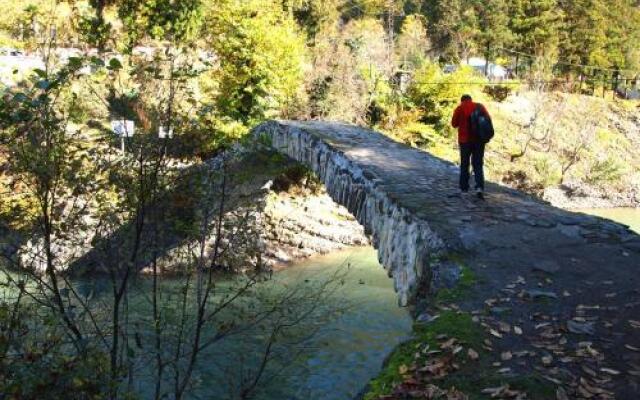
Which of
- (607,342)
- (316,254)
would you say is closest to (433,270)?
(607,342)

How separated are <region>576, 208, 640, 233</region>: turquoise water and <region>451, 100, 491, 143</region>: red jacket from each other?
2208 cm

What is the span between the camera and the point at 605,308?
498 cm

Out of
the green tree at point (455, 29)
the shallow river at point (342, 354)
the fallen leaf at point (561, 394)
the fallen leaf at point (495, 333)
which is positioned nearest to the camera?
the fallen leaf at point (561, 394)

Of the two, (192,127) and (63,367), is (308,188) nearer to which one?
(192,127)

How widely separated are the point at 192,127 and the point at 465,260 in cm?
300

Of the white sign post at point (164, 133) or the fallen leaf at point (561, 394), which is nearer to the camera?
the fallen leaf at point (561, 394)

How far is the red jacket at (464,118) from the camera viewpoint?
749cm

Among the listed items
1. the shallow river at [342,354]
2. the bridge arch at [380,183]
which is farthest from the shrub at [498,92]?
the shallow river at [342,354]

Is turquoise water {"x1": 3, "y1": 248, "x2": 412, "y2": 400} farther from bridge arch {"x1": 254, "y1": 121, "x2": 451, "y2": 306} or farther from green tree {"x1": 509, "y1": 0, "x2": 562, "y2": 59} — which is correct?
green tree {"x1": 509, "y1": 0, "x2": 562, "y2": 59}

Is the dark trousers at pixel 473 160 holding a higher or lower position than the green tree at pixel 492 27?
lower

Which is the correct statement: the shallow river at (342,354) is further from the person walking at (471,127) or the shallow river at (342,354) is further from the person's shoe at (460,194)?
the person walking at (471,127)

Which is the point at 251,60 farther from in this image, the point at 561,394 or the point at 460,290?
the point at 561,394

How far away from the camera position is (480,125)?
7.47 metres

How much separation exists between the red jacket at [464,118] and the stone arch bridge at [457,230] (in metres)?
0.84
